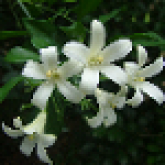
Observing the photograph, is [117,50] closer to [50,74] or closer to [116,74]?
[116,74]

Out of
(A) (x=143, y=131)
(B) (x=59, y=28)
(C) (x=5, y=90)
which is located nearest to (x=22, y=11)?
(B) (x=59, y=28)

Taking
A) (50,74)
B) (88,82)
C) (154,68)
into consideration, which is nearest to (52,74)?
(50,74)

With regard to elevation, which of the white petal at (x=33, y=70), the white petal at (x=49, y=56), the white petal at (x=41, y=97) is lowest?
the white petal at (x=41, y=97)

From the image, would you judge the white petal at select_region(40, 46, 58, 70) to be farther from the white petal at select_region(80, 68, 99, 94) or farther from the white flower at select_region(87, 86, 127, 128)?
the white flower at select_region(87, 86, 127, 128)

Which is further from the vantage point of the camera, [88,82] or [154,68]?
[154,68]

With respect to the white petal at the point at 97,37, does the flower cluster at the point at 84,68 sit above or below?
below

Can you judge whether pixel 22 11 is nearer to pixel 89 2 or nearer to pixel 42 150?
pixel 89 2

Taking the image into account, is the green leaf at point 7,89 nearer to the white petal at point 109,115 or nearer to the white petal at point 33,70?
the white petal at point 33,70

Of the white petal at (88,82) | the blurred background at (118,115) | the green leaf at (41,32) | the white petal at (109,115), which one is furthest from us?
the blurred background at (118,115)

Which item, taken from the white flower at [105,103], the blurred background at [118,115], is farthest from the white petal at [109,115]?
the blurred background at [118,115]
